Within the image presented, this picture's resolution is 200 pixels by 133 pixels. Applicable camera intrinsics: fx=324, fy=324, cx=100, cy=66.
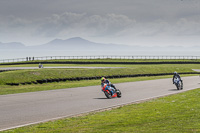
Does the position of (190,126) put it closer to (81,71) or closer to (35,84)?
(35,84)

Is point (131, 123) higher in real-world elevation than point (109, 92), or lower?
lower

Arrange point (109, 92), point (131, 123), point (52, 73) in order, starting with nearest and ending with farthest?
point (131, 123)
point (109, 92)
point (52, 73)

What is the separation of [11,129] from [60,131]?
173 cm

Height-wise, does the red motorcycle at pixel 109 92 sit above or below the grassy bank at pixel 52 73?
below

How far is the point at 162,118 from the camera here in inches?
439

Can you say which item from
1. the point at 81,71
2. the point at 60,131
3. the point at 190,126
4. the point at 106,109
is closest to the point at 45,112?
the point at 106,109

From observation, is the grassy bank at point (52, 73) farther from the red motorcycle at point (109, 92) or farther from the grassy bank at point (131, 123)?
the grassy bank at point (131, 123)

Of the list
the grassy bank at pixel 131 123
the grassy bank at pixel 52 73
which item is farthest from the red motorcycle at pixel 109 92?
the grassy bank at pixel 52 73

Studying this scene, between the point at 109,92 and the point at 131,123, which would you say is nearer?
the point at 131,123

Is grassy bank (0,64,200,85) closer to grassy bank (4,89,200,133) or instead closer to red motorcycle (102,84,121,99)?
red motorcycle (102,84,121,99)

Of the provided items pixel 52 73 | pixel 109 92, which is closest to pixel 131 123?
pixel 109 92

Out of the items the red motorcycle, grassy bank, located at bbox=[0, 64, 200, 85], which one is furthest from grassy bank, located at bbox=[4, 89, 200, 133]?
grassy bank, located at bbox=[0, 64, 200, 85]

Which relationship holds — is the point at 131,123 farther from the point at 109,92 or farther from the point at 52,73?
the point at 52,73

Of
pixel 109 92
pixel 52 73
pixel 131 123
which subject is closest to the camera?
pixel 131 123
